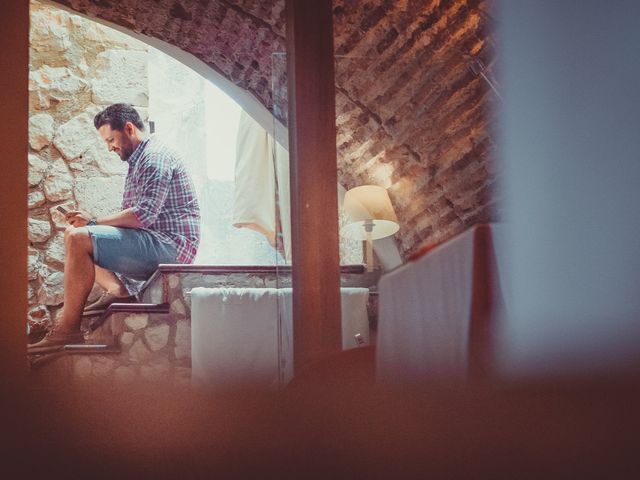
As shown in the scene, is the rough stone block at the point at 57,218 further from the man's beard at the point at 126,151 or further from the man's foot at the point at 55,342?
the man's foot at the point at 55,342

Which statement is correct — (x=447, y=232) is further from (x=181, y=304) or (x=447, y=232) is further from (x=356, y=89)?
(x=181, y=304)

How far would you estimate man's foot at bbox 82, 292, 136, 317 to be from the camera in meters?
3.77

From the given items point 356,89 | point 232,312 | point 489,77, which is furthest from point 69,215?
point 489,77

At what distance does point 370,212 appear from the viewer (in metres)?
2.65

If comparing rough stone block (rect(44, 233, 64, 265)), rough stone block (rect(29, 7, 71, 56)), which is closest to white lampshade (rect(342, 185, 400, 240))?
rough stone block (rect(44, 233, 64, 265))

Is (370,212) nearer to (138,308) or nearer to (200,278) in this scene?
(200,278)

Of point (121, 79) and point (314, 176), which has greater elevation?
point (121, 79)

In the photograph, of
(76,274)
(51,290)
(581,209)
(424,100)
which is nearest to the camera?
(581,209)

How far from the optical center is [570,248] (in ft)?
4.33

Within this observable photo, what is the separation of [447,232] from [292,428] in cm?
228

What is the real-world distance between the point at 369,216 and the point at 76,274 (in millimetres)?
→ 1689

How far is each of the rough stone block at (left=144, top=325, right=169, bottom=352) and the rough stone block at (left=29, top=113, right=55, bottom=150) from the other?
1.70 meters

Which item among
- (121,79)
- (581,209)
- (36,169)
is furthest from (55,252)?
(581,209)

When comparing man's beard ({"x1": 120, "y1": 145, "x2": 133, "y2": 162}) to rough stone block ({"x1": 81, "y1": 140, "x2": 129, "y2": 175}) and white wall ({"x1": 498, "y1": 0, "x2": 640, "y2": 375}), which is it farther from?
white wall ({"x1": 498, "y1": 0, "x2": 640, "y2": 375})
